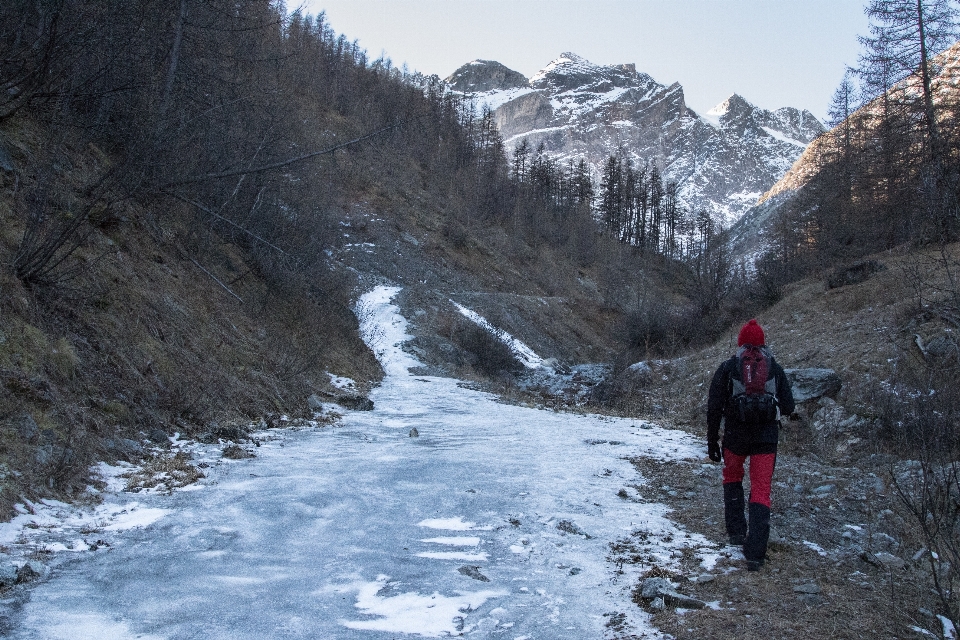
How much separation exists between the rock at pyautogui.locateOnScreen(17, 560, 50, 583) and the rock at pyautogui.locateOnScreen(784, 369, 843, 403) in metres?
10.5

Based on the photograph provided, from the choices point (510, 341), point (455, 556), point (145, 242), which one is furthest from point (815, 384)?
point (510, 341)

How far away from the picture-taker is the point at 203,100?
1170cm

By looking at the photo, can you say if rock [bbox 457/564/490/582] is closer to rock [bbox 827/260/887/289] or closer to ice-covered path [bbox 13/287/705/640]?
ice-covered path [bbox 13/287/705/640]

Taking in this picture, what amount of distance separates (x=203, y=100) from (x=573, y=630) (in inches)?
461

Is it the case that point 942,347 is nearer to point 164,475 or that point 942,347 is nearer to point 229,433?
point 229,433

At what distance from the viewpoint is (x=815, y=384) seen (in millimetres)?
10867

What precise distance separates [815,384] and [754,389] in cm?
726

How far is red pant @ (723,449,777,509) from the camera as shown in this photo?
4.52 metres

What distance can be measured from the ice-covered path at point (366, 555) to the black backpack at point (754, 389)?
110 centimetres

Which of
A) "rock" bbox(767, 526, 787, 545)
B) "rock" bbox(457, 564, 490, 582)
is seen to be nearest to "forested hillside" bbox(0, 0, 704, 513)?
"rock" bbox(457, 564, 490, 582)

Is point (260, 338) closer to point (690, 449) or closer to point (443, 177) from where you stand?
point (690, 449)

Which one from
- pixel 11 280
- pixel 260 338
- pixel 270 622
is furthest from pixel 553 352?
pixel 270 622

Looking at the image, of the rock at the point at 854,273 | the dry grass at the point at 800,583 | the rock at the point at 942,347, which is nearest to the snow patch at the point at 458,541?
the dry grass at the point at 800,583

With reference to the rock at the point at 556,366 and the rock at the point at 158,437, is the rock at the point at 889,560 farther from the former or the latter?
the rock at the point at 556,366
